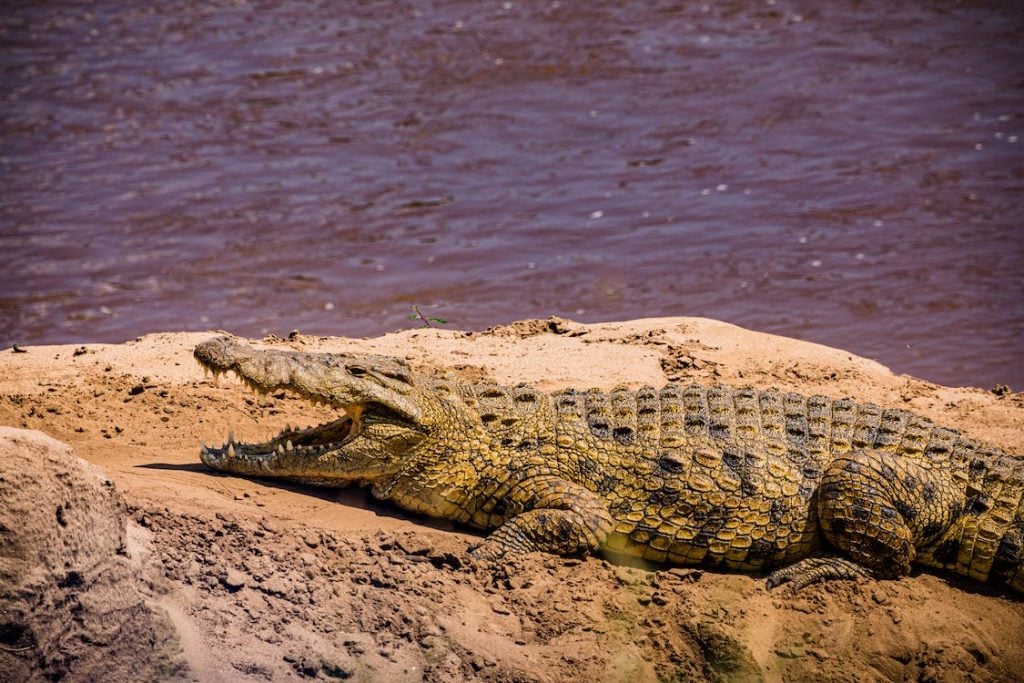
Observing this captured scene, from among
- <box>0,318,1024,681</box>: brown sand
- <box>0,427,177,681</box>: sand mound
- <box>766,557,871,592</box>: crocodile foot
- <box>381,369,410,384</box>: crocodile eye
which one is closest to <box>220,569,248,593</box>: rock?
<box>0,318,1024,681</box>: brown sand

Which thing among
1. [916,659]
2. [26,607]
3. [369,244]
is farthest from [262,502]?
[369,244]

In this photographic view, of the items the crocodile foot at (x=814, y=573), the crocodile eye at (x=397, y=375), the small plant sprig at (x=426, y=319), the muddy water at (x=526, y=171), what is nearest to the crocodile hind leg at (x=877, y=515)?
the crocodile foot at (x=814, y=573)

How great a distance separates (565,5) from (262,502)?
1507 centimetres

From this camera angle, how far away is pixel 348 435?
5680 mm

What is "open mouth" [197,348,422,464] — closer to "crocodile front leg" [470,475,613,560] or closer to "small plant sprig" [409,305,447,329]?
"crocodile front leg" [470,475,613,560]

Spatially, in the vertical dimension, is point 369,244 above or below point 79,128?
below

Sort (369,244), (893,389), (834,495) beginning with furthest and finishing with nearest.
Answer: (369,244) → (893,389) → (834,495)

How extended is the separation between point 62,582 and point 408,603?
142cm

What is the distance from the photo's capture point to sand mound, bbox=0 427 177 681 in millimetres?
3645

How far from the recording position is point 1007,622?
501 centimetres

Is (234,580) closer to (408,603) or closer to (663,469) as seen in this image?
(408,603)

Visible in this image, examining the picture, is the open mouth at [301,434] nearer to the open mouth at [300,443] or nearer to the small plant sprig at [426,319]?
the open mouth at [300,443]

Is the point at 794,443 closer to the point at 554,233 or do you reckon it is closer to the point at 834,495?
the point at 834,495

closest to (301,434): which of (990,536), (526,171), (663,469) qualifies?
(663,469)
